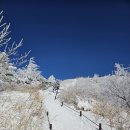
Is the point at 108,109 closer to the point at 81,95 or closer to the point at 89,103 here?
the point at 89,103

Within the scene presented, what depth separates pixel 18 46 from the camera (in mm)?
6465

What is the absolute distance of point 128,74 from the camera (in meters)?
25.8

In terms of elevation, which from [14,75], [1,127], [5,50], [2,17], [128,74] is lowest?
[1,127]

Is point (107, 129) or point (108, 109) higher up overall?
point (108, 109)

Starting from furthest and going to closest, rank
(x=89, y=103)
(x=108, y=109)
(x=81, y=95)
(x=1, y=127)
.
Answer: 1. (x=81, y=95)
2. (x=89, y=103)
3. (x=108, y=109)
4. (x=1, y=127)

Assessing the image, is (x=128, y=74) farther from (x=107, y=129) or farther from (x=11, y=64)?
(x=11, y=64)

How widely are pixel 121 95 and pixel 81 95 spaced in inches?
415

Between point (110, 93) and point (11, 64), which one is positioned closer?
point (11, 64)

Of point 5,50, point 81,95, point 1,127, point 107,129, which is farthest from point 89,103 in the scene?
point 5,50

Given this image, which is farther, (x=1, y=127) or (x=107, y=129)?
(x=107, y=129)

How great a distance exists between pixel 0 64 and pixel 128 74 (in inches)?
819

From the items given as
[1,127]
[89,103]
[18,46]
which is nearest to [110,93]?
[89,103]

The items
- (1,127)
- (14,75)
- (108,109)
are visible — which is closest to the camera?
(14,75)

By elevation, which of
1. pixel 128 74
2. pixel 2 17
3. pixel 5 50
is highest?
pixel 128 74
